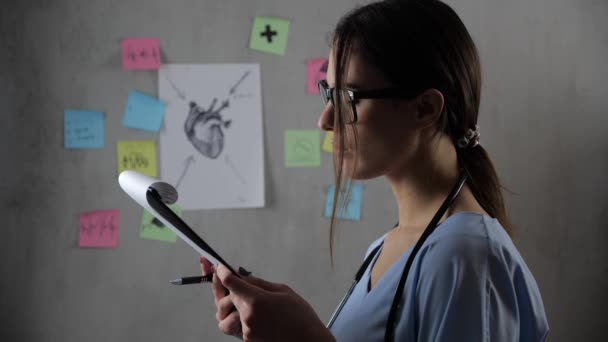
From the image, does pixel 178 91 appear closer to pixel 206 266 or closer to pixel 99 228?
pixel 99 228

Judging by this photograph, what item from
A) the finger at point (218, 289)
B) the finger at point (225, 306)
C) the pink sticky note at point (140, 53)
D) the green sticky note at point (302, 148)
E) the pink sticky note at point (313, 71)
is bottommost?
the finger at point (225, 306)

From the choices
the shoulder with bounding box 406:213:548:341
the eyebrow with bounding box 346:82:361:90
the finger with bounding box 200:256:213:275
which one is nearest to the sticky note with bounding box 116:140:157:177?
the finger with bounding box 200:256:213:275

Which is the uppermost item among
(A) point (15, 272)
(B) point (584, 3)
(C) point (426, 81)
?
(B) point (584, 3)

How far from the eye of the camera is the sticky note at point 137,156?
1.58m

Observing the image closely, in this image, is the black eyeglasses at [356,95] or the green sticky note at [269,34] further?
the green sticky note at [269,34]

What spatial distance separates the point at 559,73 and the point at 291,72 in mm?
808

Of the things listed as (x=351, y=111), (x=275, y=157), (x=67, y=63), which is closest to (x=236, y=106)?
(x=275, y=157)

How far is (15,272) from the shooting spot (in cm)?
153

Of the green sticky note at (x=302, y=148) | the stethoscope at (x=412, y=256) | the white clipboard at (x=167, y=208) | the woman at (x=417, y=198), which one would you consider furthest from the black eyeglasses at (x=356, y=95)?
the green sticky note at (x=302, y=148)

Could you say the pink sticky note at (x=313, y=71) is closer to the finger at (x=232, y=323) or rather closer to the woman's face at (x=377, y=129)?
the woman's face at (x=377, y=129)

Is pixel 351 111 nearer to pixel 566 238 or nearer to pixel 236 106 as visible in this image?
pixel 236 106

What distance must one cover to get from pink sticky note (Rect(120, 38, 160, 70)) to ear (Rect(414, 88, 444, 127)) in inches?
39.9

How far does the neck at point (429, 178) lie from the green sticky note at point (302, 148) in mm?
839

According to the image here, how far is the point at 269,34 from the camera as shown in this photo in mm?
1628
